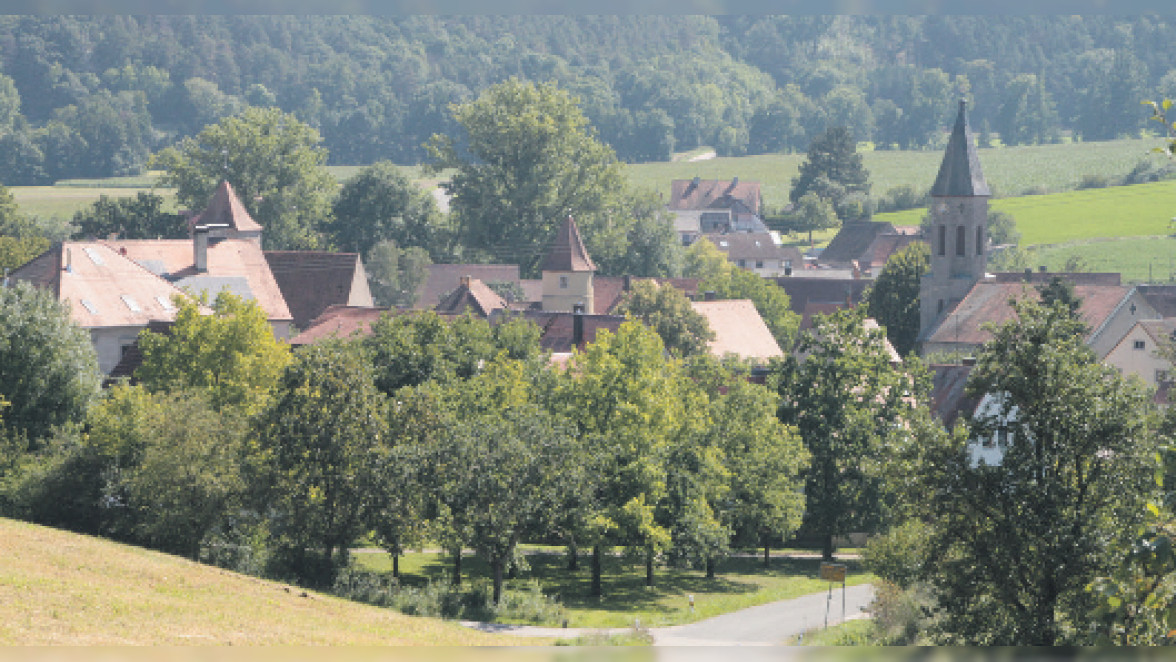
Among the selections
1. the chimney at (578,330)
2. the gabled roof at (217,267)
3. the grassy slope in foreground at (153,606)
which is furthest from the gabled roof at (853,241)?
the grassy slope in foreground at (153,606)

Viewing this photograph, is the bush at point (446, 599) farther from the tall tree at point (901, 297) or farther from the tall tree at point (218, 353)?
the tall tree at point (901, 297)

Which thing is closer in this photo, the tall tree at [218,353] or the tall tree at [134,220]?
the tall tree at [218,353]

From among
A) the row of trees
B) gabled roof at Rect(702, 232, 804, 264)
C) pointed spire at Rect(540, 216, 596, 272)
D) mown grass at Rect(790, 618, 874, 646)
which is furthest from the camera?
gabled roof at Rect(702, 232, 804, 264)

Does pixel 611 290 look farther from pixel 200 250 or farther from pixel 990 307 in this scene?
pixel 200 250

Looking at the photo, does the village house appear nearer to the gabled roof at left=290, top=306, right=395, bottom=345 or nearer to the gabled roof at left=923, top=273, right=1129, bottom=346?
the gabled roof at left=923, top=273, right=1129, bottom=346

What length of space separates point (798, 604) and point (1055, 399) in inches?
850

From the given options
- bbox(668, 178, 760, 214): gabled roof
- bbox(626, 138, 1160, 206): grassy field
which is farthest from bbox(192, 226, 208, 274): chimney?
bbox(668, 178, 760, 214): gabled roof

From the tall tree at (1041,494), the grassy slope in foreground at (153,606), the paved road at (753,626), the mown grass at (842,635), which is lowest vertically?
the paved road at (753,626)

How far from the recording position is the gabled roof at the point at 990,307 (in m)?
72.8

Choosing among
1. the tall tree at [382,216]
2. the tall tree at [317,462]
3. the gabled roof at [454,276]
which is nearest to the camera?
the tall tree at [317,462]

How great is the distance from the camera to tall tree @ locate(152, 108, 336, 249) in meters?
109

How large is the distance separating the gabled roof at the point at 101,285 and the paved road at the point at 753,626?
101 feet

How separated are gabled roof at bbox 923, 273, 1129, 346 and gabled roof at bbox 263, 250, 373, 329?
34530 mm

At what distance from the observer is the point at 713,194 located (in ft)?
572
